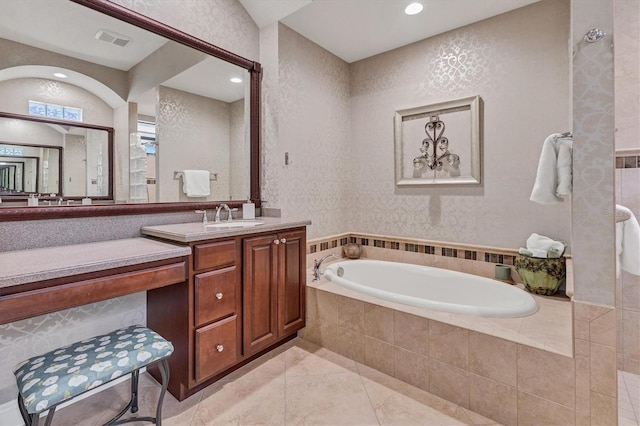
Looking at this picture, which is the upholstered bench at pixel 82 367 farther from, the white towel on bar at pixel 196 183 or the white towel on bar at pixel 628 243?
the white towel on bar at pixel 628 243

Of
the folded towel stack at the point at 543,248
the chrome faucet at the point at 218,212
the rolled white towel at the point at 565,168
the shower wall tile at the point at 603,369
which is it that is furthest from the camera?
the chrome faucet at the point at 218,212

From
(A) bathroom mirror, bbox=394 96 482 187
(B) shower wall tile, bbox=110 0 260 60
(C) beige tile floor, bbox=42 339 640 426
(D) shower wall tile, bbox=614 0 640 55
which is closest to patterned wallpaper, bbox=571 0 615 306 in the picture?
(C) beige tile floor, bbox=42 339 640 426

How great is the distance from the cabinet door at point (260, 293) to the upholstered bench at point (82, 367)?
0.56 m

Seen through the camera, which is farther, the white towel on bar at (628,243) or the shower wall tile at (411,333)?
the shower wall tile at (411,333)

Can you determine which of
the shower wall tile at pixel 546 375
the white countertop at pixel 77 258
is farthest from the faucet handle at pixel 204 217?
the shower wall tile at pixel 546 375

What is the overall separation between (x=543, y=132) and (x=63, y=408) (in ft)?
11.3

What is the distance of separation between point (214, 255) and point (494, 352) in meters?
1.53

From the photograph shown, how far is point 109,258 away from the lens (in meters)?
1.33

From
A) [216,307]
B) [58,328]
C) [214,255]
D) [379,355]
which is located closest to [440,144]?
[379,355]

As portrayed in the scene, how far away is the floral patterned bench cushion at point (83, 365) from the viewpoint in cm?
109

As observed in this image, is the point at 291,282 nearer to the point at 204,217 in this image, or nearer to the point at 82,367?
the point at 204,217

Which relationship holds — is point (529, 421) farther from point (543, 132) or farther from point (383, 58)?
point (383, 58)

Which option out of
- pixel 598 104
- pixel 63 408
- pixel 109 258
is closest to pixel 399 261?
pixel 598 104

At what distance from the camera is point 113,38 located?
1.78 meters
